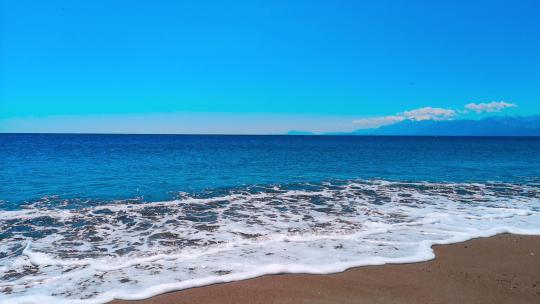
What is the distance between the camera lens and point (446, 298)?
264 inches

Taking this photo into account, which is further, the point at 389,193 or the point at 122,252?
the point at 389,193

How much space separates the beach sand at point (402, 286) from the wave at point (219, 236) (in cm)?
38

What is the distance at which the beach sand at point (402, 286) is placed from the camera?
6676 mm

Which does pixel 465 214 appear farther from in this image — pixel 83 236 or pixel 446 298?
pixel 83 236

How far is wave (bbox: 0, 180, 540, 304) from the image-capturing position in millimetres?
7613

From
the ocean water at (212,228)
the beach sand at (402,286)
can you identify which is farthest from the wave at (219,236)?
the beach sand at (402,286)

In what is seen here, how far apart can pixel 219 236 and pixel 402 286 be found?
5527 mm

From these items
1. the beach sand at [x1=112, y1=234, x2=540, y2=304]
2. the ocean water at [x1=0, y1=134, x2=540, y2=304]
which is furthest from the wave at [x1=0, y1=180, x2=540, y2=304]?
the beach sand at [x1=112, y1=234, x2=540, y2=304]

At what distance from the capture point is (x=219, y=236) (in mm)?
10812

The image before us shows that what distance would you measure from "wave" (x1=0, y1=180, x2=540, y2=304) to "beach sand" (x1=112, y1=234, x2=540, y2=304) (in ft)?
1.26

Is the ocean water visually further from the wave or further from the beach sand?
the beach sand

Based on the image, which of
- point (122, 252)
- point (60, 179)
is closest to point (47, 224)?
point (122, 252)

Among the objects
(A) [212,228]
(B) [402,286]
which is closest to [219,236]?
(A) [212,228]

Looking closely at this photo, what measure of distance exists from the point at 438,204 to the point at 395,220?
4.23 meters
